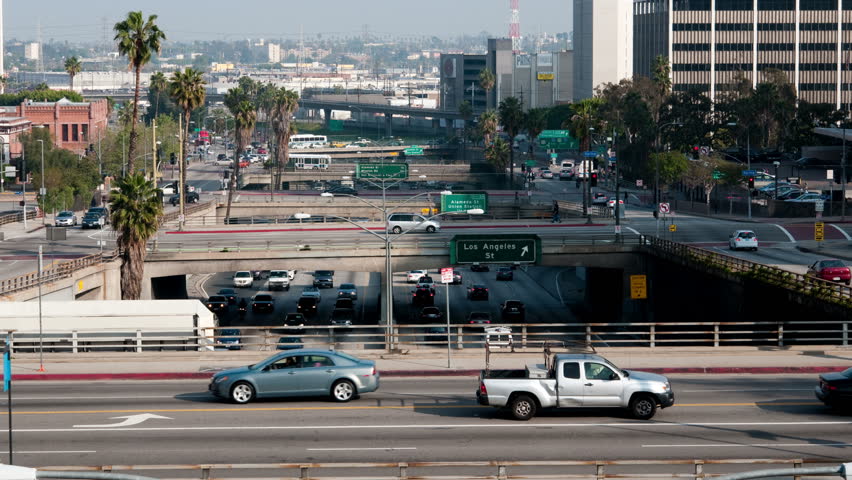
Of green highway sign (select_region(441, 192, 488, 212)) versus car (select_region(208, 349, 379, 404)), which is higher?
green highway sign (select_region(441, 192, 488, 212))

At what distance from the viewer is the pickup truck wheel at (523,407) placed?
1076 inches

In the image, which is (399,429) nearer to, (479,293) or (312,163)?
(479,293)

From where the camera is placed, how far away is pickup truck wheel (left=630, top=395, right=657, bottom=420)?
2741 centimetres

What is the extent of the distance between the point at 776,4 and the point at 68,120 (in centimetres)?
10588

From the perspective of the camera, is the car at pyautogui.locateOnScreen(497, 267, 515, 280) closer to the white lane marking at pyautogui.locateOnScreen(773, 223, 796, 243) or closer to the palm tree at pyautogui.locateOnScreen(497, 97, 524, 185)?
the white lane marking at pyautogui.locateOnScreen(773, 223, 796, 243)

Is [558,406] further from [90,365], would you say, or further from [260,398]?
[90,365]

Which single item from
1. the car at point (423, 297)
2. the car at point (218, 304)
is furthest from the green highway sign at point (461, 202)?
the car at point (218, 304)

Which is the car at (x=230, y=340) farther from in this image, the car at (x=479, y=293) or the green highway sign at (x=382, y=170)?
the green highway sign at (x=382, y=170)

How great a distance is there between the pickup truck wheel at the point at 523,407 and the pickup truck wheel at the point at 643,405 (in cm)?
239

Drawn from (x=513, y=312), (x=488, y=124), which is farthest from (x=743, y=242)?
(x=488, y=124)

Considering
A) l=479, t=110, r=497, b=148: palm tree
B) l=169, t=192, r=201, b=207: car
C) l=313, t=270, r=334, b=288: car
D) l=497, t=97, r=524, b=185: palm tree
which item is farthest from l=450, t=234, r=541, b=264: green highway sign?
l=479, t=110, r=497, b=148: palm tree

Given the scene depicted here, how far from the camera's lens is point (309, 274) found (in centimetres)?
10638

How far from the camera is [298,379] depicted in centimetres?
2942

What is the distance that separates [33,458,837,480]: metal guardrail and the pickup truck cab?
14.3 ft
